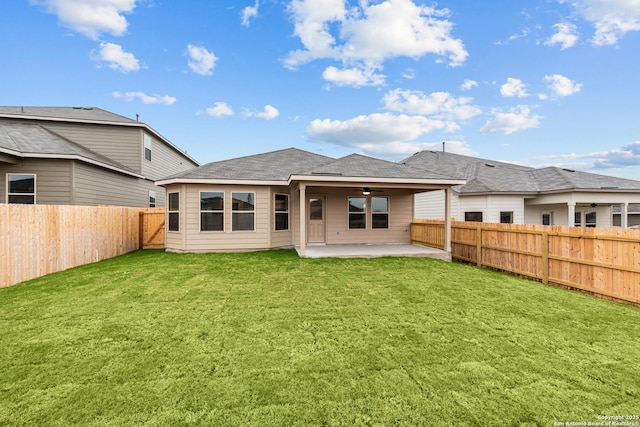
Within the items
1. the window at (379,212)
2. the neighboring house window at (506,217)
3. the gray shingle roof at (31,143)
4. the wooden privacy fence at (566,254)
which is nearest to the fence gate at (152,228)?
the gray shingle roof at (31,143)

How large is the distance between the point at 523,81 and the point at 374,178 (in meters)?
12.4

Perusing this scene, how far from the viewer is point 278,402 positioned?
224 centimetres

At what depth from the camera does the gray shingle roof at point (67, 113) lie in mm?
13383

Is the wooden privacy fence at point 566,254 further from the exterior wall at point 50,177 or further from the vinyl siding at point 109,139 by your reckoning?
the vinyl siding at point 109,139

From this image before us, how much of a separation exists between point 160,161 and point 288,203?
10.3 metres

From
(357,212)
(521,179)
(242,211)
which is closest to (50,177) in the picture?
(242,211)

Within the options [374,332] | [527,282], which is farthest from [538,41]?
[374,332]

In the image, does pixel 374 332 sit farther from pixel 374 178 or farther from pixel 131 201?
pixel 131 201

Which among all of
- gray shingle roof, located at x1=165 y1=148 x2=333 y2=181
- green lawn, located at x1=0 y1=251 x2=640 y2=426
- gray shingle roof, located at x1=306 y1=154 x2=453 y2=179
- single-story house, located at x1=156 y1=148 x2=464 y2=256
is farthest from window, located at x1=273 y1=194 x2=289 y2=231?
green lawn, located at x1=0 y1=251 x2=640 y2=426

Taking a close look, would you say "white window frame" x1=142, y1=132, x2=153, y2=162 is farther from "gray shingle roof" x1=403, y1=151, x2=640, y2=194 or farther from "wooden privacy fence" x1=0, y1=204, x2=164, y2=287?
"gray shingle roof" x1=403, y1=151, x2=640, y2=194

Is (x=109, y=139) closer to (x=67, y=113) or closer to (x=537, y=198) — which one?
(x=67, y=113)

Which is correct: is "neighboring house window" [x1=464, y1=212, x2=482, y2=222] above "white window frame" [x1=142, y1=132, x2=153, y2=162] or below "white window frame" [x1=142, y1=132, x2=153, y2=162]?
below

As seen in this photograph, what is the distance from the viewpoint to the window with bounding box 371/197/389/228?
40.4 ft

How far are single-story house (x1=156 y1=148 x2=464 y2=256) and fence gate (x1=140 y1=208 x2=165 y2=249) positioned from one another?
1.68 meters
